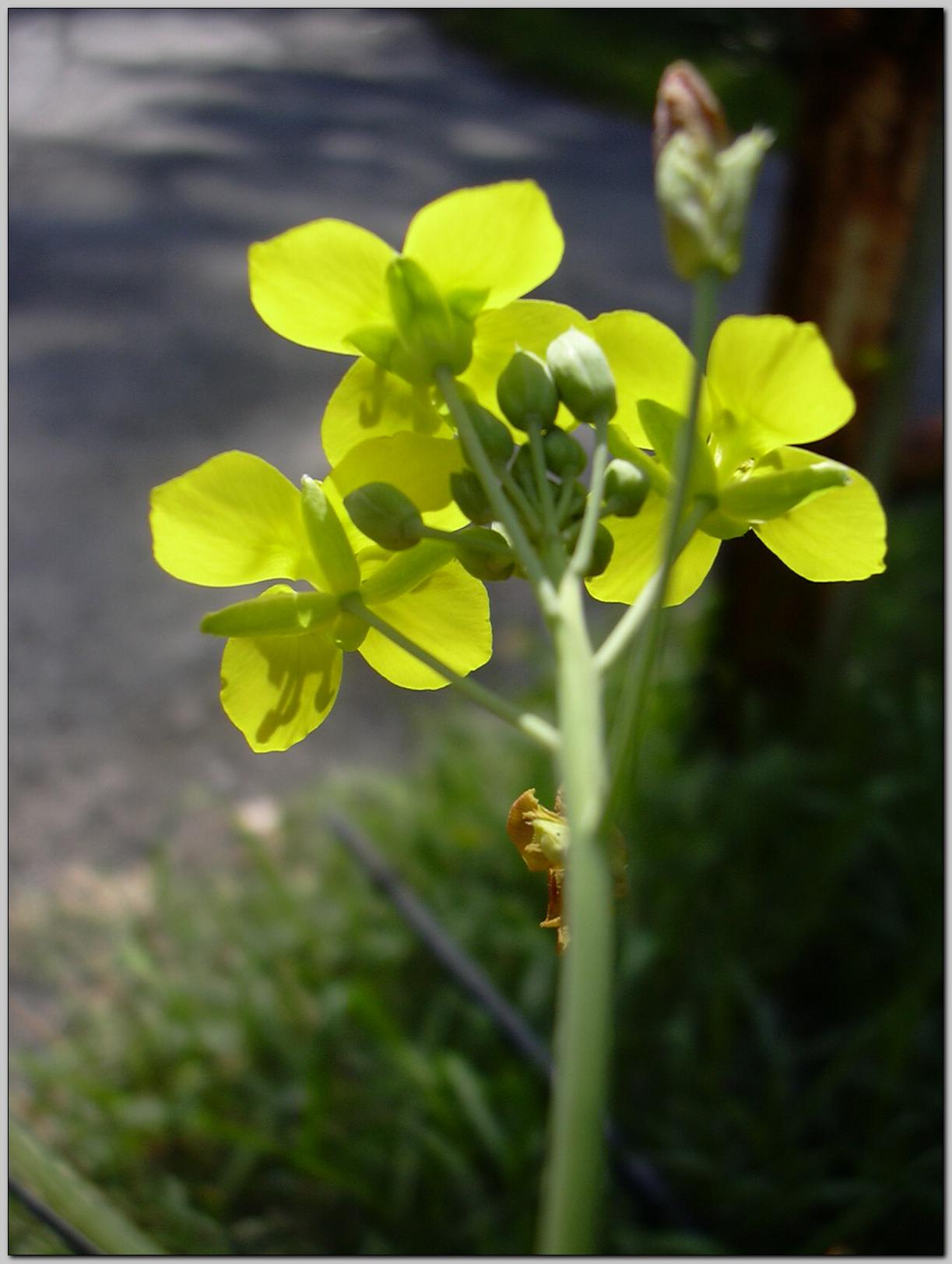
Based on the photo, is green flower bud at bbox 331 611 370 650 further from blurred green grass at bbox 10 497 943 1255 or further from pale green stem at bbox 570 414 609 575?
blurred green grass at bbox 10 497 943 1255

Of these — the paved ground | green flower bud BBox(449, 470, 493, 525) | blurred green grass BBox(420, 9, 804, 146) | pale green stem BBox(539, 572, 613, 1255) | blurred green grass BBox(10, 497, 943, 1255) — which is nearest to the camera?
pale green stem BBox(539, 572, 613, 1255)

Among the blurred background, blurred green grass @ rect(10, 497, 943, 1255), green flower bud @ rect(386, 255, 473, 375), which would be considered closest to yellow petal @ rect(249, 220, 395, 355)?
green flower bud @ rect(386, 255, 473, 375)

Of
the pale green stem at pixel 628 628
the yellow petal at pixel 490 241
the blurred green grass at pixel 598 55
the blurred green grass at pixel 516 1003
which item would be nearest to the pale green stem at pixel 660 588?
the pale green stem at pixel 628 628

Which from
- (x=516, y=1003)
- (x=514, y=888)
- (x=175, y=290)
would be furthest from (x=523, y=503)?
(x=175, y=290)

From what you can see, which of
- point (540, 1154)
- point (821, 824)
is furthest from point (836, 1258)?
point (821, 824)

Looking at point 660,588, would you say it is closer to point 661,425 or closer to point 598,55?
point 661,425

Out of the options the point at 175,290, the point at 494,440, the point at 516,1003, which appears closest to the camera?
the point at 494,440
